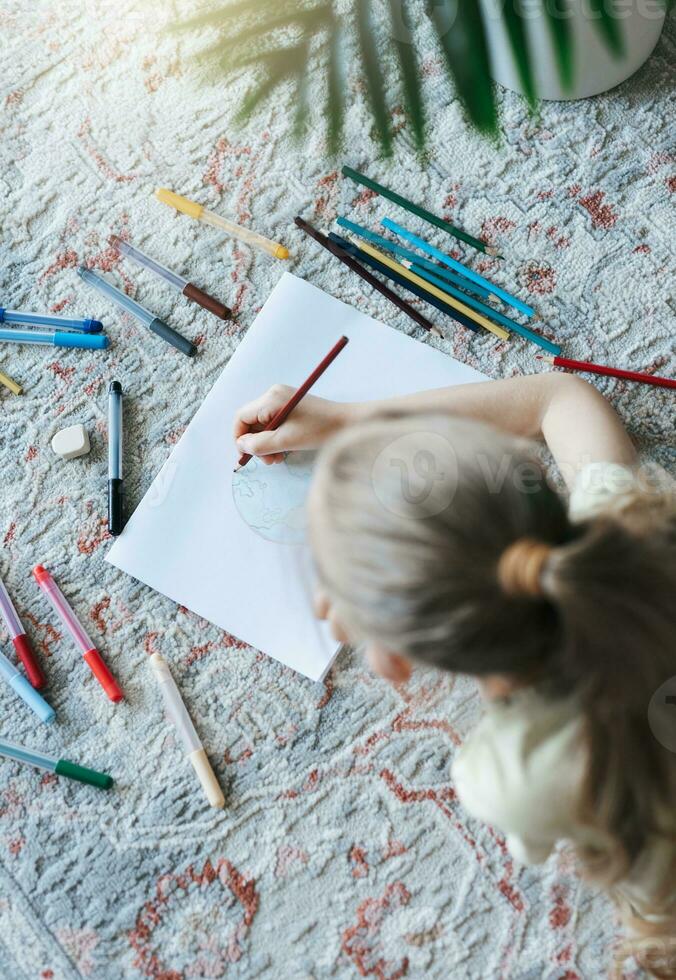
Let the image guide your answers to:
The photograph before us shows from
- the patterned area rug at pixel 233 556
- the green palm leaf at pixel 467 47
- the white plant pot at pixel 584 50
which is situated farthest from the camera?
the patterned area rug at pixel 233 556

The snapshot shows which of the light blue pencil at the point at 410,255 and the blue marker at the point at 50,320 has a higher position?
the blue marker at the point at 50,320

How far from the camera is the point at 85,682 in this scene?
0.59 meters

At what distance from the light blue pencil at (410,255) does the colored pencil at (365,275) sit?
0.7 inches

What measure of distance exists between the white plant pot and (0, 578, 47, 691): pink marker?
450 millimetres

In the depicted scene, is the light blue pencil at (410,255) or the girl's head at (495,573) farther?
the light blue pencil at (410,255)

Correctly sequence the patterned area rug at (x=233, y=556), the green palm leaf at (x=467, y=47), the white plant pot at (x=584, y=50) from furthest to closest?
the patterned area rug at (x=233, y=556) < the white plant pot at (x=584, y=50) < the green palm leaf at (x=467, y=47)

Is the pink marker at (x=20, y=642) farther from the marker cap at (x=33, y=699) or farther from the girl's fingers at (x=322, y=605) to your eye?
the girl's fingers at (x=322, y=605)

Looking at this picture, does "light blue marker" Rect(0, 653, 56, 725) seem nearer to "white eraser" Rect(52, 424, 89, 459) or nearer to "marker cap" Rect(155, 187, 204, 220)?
"white eraser" Rect(52, 424, 89, 459)

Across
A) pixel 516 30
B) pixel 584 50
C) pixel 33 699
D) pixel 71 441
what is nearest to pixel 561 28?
pixel 516 30

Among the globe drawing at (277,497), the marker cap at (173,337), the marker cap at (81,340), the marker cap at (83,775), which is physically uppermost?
the marker cap at (81,340)

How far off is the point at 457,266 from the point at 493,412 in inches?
4.4

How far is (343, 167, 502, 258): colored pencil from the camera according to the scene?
613 mm

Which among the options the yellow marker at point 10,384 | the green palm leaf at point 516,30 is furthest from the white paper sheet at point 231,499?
the green palm leaf at point 516,30

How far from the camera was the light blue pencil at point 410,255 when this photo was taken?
0.61 meters
